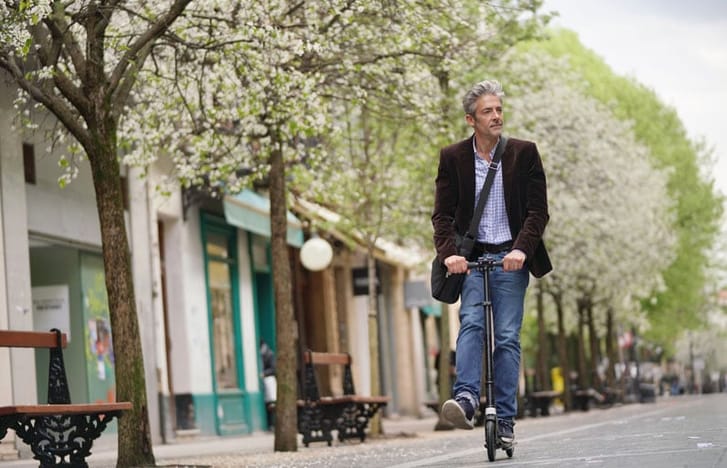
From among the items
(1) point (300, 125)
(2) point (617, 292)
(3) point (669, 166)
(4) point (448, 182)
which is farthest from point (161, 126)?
(3) point (669, 166)

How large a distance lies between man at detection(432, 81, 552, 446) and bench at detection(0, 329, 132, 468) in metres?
3.35

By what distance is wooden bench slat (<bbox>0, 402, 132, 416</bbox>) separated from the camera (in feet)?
35.2

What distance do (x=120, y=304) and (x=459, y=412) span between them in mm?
5009

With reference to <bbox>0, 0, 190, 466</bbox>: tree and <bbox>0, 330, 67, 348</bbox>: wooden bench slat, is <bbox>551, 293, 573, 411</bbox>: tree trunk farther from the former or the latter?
<bbox>0, 330, 67, 348</bbox>: wooden bench slat

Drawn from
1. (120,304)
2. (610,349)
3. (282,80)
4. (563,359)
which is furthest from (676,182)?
(120,304)

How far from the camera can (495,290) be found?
362 inches

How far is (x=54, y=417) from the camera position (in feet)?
37.2

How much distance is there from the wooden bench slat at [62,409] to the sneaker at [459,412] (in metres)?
3.35

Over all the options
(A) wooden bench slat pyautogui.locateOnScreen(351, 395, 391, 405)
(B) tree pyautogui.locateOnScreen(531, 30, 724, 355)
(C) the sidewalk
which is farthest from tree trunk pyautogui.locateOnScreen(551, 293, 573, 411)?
(A) wooden bench slat pyautogui.locateOnScreen(351, 395, 391, 405)

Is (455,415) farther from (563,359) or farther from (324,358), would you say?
(563,359)

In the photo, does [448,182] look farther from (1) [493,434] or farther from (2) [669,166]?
(2) [669,166]

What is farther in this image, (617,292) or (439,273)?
(617,292)

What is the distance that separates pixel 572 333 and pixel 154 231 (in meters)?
35.1

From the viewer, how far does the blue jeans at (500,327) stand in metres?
9.12
